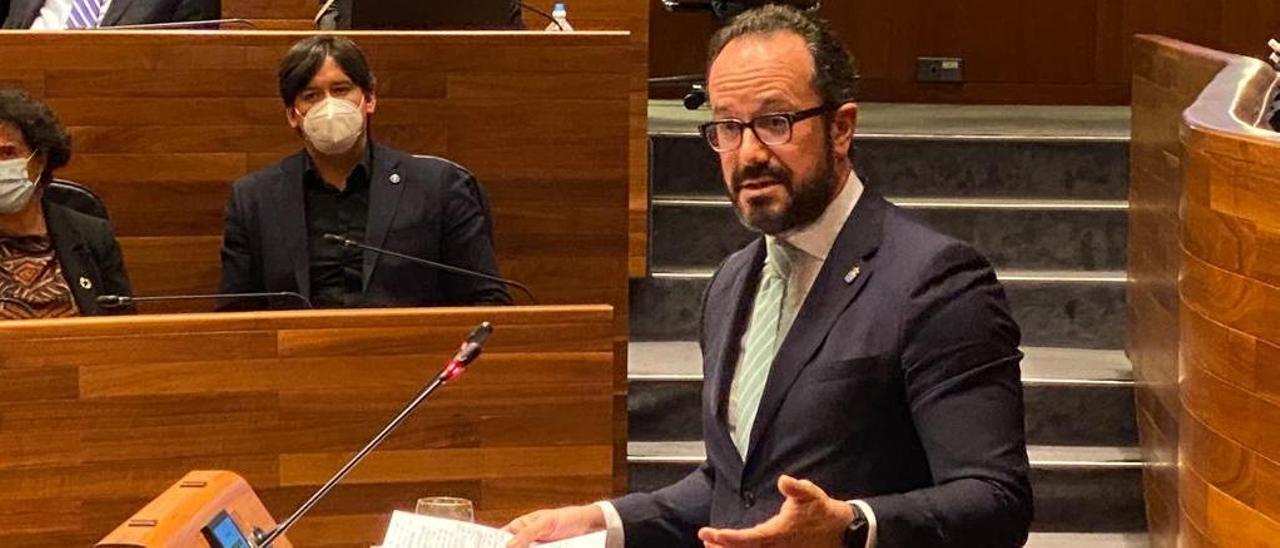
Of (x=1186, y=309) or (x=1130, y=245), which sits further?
(x=1130, y=245)

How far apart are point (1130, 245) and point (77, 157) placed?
2.23 m

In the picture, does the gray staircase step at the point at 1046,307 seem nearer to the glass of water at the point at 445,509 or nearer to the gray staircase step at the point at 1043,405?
the gray staircase step at the point at 1043,405

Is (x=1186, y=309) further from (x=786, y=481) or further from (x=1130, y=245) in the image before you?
(x=786, y=481)

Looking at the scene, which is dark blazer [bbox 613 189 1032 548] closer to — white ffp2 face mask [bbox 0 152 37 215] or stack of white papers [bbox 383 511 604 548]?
stack of white papers [bbox 383 511 604 548]

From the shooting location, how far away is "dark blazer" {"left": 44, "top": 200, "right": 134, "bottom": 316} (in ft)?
11.9

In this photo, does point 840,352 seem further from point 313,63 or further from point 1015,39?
point 1015,39

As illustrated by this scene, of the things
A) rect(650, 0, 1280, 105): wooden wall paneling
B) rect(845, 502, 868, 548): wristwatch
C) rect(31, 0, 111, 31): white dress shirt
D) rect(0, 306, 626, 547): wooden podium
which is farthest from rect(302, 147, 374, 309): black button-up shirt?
rect(650, 0, 1280, 105): wooden wall paneling

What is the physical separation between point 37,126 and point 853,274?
2125mm

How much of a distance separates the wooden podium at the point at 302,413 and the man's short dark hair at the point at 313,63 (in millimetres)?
852

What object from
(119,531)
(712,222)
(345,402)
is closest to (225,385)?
(345,402)

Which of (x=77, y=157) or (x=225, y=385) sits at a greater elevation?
(x=77, y=157)

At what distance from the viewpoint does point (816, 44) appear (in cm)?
197

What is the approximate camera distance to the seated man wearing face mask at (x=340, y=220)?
3768 millimetres

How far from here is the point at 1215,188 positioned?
3.16 meters
